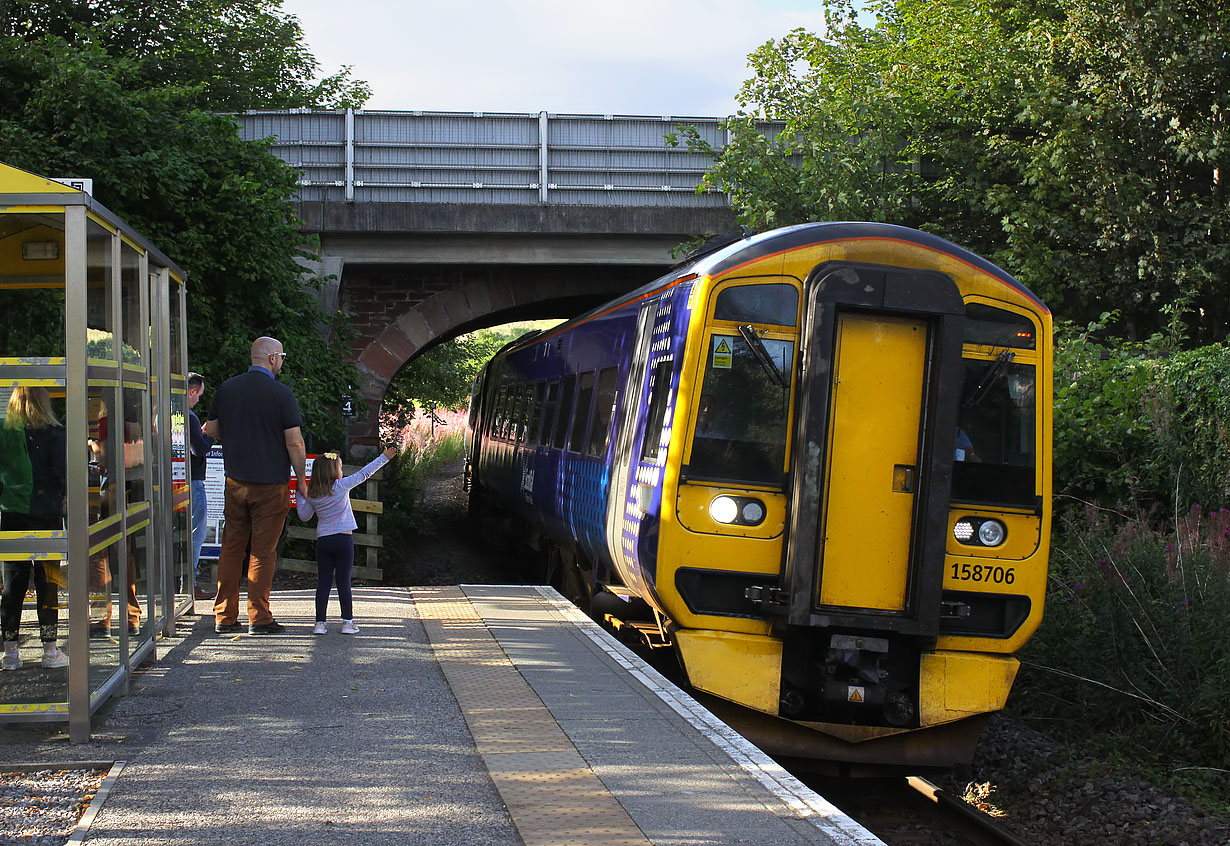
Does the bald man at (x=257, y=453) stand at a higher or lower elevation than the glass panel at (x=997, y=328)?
lower

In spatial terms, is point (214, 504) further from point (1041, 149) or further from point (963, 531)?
point (1041, 149)

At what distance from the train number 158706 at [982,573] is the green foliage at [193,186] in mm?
10140

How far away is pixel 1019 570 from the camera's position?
671 centimetres

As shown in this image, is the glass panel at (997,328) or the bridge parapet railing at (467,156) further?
the bridge parapet railing at (467,156)

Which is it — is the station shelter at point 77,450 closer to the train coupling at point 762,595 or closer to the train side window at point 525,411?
the train coupling at point 762,595

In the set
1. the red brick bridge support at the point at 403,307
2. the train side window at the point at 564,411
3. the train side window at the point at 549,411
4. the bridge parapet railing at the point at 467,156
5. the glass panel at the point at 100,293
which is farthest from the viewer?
the red brick bridge support at the point at 403,307

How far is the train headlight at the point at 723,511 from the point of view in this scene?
21.5 ft

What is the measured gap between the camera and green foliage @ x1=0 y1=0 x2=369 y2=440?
47.0 feet

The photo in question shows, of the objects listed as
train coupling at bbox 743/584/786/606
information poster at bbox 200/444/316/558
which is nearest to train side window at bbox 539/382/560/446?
information poster at bbox 200/444/316/558

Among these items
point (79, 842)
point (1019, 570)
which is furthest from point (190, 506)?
point (1019, 570)

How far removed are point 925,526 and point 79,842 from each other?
4.23 meters

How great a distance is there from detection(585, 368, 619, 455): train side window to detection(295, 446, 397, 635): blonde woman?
1979mm

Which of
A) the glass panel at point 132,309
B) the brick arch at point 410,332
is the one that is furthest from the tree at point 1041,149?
the glass panel at point 132,309

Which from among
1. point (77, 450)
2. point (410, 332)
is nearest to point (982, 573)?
point (77, 450)
